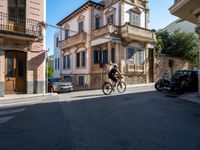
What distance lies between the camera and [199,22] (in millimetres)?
10156

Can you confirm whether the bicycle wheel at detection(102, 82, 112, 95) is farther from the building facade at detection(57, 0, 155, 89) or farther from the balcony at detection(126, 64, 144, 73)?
the balcony at detection(126, 64, 144, 73)

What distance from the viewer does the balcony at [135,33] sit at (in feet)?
67.7

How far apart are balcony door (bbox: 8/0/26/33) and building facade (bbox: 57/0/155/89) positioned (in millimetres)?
7033

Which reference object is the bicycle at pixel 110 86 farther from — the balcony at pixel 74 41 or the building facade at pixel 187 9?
the balcony at pixel 74 41

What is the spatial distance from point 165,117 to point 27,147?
4.27 metres

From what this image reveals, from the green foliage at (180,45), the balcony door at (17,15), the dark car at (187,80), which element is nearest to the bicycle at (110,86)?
the dark car at (187,80)

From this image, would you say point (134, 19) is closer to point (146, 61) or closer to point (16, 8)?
point (146, 61)

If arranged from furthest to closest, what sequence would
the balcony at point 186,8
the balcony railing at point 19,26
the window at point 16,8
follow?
the window at point 16,8
the balcony railing at point 19,26
the balcony at point 186,8

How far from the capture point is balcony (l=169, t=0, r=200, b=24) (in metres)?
9.64

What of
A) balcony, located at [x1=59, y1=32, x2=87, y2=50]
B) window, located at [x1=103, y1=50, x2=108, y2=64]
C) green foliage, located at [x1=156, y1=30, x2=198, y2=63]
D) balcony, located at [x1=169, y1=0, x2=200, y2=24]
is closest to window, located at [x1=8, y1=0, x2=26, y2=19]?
balcony, located at [x1=59, y1=32, x2=87, y2=50]

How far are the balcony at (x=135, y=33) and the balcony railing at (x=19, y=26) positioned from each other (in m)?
9.10

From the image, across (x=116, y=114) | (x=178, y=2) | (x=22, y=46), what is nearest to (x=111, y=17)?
(x=22, y=46)

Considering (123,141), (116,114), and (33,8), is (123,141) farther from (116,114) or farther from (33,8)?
(33,8)

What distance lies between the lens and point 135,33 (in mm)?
21234
